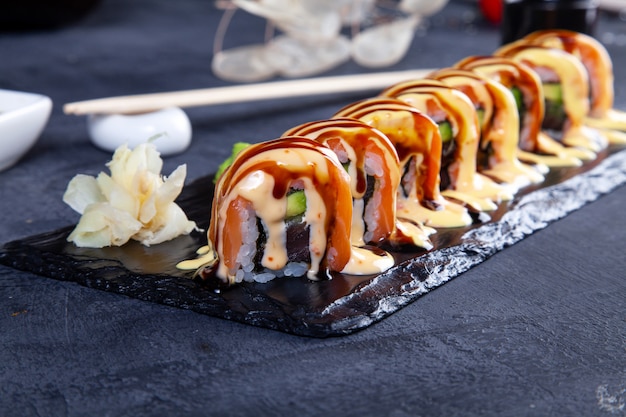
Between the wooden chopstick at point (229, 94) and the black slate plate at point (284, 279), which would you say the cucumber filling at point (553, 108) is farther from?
the wooden chopstick at point (229, 94)

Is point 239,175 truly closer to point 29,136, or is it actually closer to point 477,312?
point 477,312

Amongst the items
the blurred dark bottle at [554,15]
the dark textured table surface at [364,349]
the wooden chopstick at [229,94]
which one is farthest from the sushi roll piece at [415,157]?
the blurred dark bottle at [554,15]

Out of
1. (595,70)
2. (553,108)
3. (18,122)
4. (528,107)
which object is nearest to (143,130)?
(18,122)

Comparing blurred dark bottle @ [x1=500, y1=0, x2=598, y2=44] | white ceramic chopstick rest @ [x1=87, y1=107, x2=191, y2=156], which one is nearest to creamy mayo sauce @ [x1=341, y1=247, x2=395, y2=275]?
white ceramic chopstick rest @ [x1=87, y1=107, x2=191, y2=156]

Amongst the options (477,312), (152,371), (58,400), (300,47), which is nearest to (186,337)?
(152,371)

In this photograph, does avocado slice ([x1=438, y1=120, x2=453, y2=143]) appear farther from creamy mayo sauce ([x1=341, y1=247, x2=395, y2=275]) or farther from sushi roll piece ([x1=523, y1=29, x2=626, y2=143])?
sushi roll piece ([x1=523, y1=29, x2=626, y2=143])
